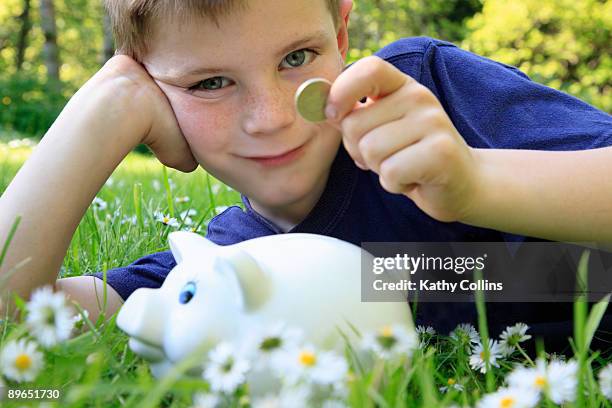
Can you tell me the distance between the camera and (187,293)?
105cm

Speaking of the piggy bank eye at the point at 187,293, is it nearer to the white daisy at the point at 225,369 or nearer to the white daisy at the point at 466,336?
the white daisy at the point at 225,369

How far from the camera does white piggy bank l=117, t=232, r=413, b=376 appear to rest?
39.3 inches

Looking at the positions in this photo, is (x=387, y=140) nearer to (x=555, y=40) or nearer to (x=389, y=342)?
(x=389, y=342)

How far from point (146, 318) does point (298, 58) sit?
666 millimetres

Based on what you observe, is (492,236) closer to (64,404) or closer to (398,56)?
(398,56)

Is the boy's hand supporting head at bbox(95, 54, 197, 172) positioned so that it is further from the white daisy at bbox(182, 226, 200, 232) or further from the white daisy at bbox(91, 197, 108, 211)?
the white daisy at bbox(91, 197, 108, 211)

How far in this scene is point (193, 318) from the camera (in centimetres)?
101

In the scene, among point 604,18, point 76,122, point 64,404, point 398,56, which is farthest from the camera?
point 604,18

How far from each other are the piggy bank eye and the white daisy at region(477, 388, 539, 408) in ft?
1.37

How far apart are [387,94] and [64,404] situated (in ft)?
1.93

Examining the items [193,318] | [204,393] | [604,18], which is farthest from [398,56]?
[604,18]

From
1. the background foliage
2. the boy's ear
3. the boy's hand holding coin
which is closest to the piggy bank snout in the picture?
the boy's hand holding coin

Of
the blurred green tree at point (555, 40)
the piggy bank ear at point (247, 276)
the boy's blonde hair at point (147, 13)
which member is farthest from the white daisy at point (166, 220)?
the blurred green tree at point (555, 40)

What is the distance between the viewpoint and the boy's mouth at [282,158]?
152 centimetres
